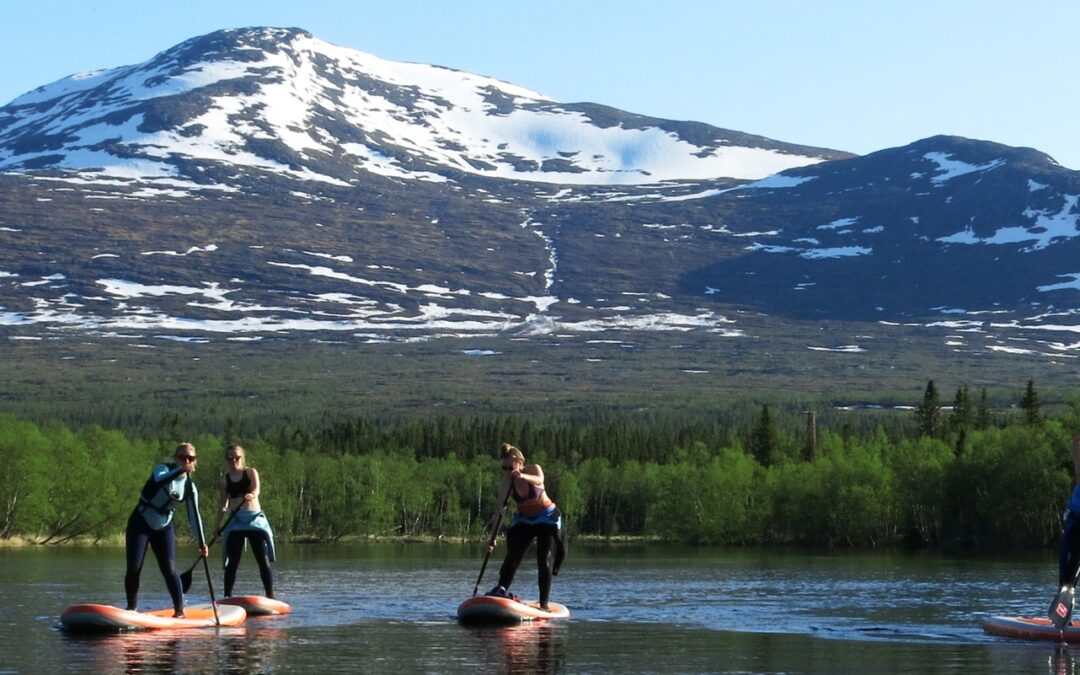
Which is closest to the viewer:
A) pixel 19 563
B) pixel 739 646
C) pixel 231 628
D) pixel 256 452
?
pixel 739 646

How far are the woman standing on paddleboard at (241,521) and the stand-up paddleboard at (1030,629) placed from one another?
12.8 meters

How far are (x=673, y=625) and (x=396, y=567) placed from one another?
35686mm

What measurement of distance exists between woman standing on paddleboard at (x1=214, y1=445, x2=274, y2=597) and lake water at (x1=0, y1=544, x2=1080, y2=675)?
1.35 m

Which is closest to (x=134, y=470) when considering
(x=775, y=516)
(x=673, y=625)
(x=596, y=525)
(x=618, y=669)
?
(x=775, y=516)

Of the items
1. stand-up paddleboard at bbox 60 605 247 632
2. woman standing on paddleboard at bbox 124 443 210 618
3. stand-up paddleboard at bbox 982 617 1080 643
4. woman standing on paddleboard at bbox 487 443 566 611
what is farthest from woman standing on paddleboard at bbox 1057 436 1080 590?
stand-up paddleboard at bbox 60 605 247 632

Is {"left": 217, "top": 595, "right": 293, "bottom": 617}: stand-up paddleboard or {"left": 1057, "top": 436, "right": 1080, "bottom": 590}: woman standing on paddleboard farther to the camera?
{"left": 217, "top": 595, "right": 293, "bottom": 617}: stand-up paddleboard

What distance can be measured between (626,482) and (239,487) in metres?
118

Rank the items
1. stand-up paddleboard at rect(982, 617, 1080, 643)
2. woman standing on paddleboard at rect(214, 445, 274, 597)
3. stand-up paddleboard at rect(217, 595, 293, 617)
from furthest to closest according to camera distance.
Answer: woman standing on paddleboard at rect(214, 445, 274, 597) → stand-up paddleboard at rect(217, 595, 293, 617) → stand-up paddleboard at rect(982, 617, 1080, 643)

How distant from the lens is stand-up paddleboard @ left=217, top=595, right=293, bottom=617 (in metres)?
32.3

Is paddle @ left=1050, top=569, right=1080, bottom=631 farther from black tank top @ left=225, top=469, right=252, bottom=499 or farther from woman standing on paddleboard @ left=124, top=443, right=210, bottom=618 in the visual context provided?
black tank top @ left=225, top=469, right=252, bottom=499

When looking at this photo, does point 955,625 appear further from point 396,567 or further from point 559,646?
point 396,567

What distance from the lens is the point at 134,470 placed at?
109375 millimetres

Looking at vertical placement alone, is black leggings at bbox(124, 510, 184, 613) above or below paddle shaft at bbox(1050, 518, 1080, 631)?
above

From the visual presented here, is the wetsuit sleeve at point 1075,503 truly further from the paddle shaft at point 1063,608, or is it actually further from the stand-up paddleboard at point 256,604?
the stand-up paddleboard at point 256,604
